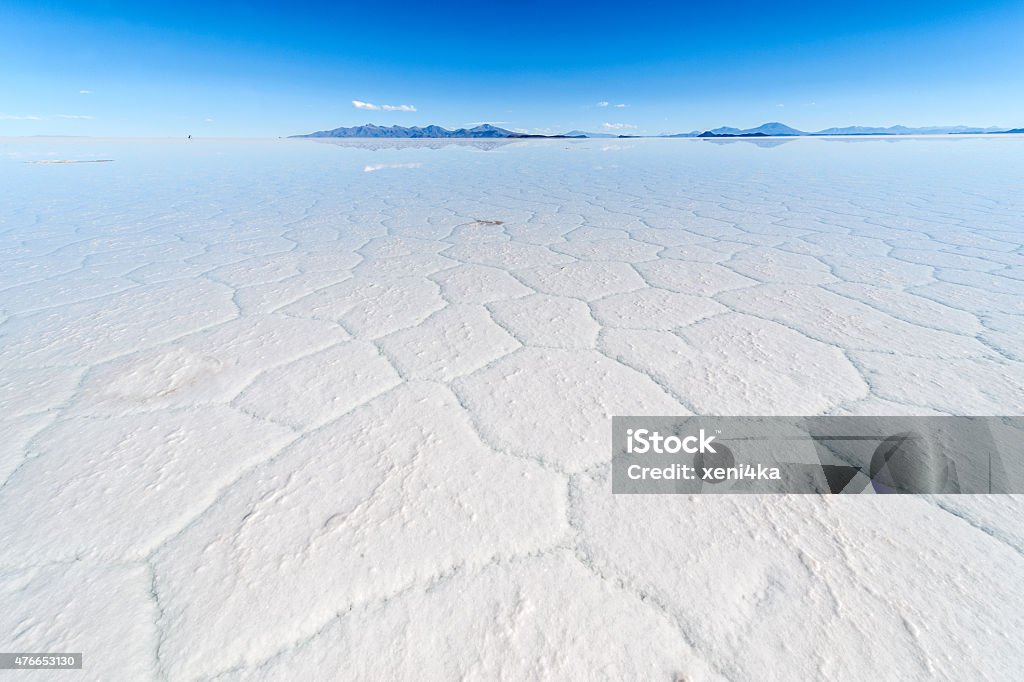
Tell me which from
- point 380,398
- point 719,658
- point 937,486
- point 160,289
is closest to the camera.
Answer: point 719,658

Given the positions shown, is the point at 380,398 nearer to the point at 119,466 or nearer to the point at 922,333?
the point at 119,466

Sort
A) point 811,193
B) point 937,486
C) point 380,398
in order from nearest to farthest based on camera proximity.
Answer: point 937,486 < point 380,398 < point 811,193

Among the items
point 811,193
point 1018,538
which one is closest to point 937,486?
point 1018,538

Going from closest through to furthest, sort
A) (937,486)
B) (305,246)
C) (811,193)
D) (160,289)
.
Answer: (937,486) → (160,289) → (305,246) → (811,193)

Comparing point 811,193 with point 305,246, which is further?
point 811,193

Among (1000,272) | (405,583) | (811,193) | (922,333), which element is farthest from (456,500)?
(811,193)

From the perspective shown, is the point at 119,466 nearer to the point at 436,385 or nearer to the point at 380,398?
the point at 380,398
